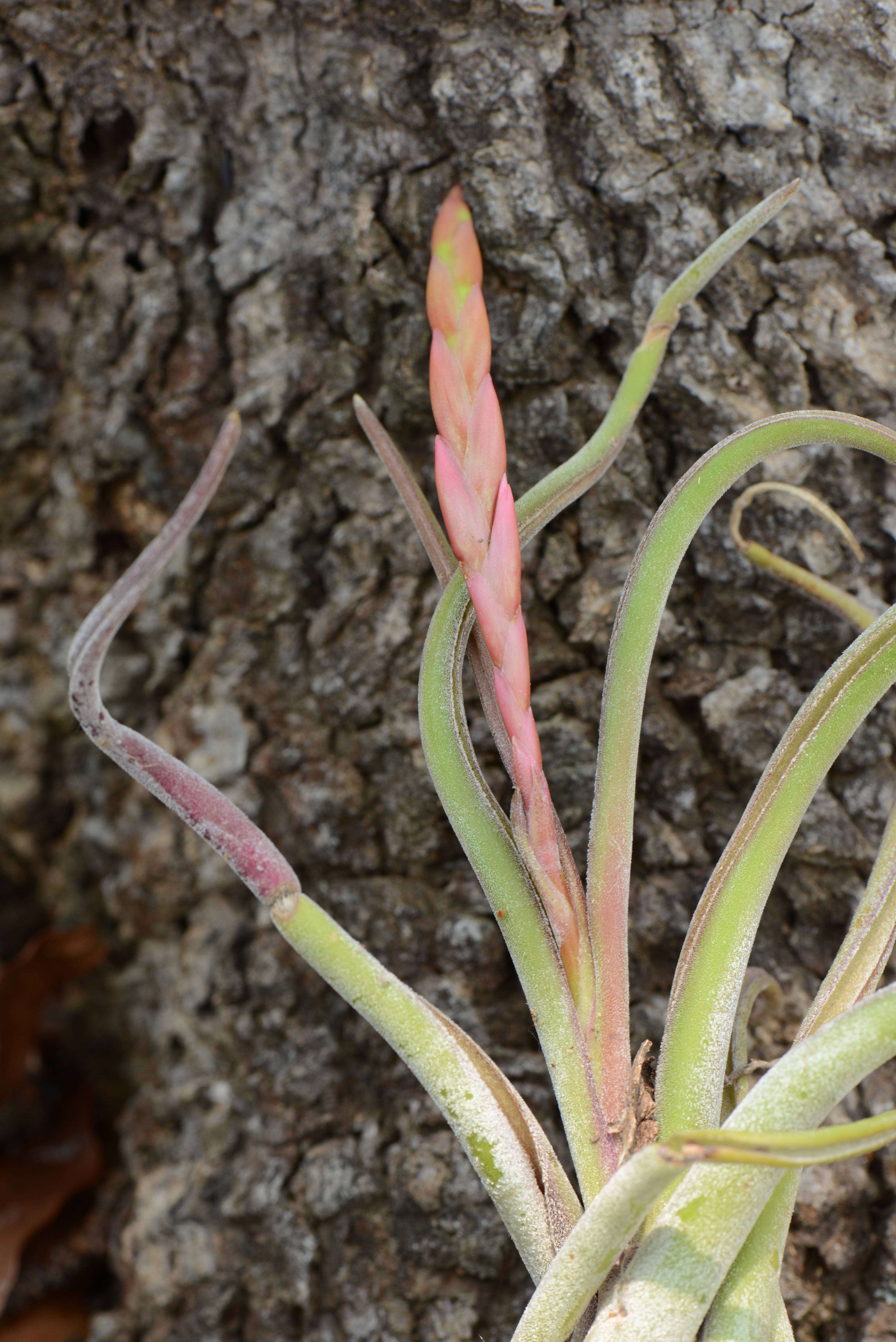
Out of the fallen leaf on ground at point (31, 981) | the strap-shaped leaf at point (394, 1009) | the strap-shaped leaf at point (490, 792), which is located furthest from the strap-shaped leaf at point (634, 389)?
the fallen leaf on ground at point (31, 981)

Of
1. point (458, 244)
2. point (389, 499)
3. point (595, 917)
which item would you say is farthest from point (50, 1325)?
point (458, 244)

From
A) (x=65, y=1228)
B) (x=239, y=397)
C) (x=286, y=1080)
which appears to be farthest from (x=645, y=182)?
(x=65, y=1228)

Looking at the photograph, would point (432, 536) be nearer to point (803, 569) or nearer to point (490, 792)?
point (490, 792)

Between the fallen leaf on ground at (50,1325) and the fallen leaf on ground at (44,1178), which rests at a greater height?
the fallen leaf on ground at (44,1178)

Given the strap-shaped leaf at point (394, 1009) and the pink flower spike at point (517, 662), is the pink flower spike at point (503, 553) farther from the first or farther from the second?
the strap-shaped leaf at point (394, 1009)

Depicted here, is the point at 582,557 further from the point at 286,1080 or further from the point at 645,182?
the point at 286,1080

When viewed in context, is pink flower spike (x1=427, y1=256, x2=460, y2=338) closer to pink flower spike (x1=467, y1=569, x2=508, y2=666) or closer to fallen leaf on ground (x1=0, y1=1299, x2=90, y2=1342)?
pink flower spike (x1=467, y1=569, x2=508, y2=666)

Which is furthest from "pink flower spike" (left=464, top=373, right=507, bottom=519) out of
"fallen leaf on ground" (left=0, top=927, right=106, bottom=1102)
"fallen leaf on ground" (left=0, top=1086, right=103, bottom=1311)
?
"fallen leaf on ground" (left=0, top=1086, right=103, bottom=1311)
